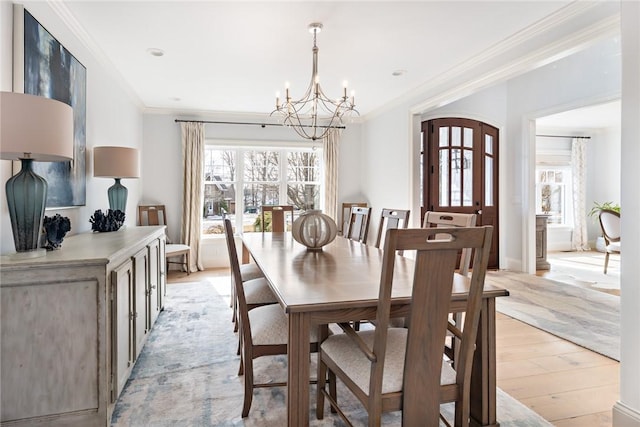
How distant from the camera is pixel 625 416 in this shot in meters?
1.74

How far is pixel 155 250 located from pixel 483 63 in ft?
11.8

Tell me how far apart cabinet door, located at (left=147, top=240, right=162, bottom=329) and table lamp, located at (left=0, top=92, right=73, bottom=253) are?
47.4 inches

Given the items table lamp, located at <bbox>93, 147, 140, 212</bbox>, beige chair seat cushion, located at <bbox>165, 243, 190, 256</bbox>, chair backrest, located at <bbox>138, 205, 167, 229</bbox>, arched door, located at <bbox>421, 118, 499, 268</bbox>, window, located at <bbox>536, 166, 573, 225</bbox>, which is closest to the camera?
table lamp, located at <bbox>93, 147, 140, 212</bbox>

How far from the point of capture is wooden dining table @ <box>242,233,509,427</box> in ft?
4.56

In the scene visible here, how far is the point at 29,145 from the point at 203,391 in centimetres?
159

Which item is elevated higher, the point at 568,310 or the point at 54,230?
the point at 54,230

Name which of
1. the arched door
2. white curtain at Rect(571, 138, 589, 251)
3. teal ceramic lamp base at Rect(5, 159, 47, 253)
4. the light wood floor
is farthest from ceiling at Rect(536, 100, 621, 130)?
teal ceramic lamp base at Rect(5, 159, 47, 253)

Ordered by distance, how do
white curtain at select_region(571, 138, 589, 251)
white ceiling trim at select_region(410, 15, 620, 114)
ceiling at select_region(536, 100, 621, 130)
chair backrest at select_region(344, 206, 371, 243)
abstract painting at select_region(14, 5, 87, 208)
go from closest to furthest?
abstract painting at select_region(14, 5, 87, 208), white ceiling trim at select_region(410, 15, 620, 114), chair backrest at select_region(344, 206, 371, 243), ceiling at select_region(536, 100, 621, 130), white curtain at select_region(571, 138, 589, 251)

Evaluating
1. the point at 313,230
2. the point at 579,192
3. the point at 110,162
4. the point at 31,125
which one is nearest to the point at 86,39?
the point at 110,162

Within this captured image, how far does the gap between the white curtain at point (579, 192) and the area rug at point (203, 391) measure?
7172 mm

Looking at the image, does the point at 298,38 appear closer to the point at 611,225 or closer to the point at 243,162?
the point at 243,162

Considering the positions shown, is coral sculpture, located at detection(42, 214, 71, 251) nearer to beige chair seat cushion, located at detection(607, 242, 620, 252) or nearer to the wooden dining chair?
the wooden dining chair

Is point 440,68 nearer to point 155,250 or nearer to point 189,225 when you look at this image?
point 155,250

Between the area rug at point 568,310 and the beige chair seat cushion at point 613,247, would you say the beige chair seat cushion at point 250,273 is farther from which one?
the beige chair seat cushion at point 613,247
